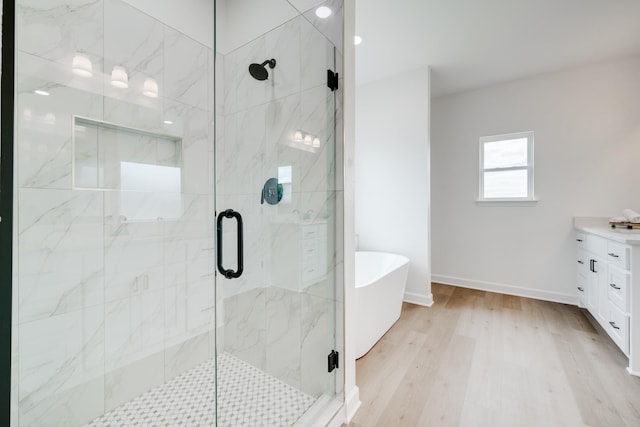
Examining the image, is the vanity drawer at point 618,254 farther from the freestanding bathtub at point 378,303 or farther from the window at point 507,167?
the freestanding bathtub at point 378,303

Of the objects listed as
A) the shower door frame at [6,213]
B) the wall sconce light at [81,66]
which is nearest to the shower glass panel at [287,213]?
the wall sconce light at [81,66]

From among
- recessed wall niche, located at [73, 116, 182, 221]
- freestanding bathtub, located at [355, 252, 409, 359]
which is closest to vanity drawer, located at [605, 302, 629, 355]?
freestanding bathtub, located at [355, 252, 409, 359]

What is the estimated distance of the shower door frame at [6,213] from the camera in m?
0.85

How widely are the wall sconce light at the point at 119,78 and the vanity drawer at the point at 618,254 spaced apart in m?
3.42

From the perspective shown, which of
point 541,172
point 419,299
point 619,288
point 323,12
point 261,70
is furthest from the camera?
point 541,172

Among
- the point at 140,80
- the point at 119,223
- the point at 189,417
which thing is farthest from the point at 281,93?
the point at 189,417

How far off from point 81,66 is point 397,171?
115 inches

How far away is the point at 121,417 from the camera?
4.85ft

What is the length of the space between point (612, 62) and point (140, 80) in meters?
4.51

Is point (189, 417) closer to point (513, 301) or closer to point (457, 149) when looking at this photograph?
point (513, 301)

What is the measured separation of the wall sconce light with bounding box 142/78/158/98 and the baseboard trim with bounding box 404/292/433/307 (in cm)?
312

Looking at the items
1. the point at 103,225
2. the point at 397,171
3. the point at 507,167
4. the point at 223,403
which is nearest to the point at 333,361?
the point at 223,403

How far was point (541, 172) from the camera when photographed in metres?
3.29

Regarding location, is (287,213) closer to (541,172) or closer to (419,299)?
(419,299)
